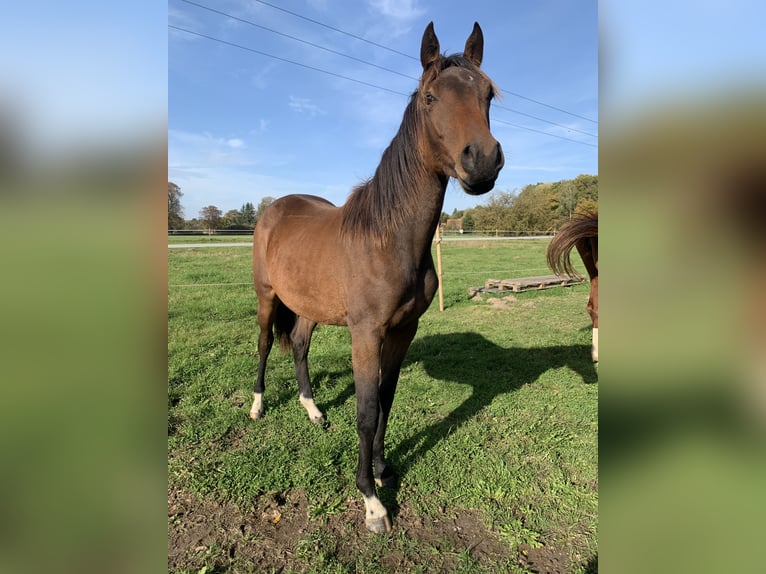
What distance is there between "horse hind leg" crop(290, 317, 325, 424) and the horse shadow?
75 centimetres

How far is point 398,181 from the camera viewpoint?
7.89 feet

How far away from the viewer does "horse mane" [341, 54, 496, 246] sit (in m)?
2.29

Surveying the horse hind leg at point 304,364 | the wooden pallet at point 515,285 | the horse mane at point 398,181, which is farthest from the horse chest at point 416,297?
the wooden pallet at point 515,285

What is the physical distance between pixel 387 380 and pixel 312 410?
44.2 inches

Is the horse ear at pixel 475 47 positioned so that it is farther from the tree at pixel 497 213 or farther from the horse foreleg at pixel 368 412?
the tree at pixel 497 213

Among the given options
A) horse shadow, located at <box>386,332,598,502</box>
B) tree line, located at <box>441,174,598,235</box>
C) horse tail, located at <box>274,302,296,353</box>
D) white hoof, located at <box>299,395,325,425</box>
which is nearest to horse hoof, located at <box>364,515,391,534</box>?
horse shadow, located at <box>386,332,598,502</box>

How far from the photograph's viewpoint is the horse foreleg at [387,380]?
282 centimetres

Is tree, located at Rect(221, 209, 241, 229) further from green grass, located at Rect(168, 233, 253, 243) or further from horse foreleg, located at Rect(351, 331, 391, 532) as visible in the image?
horse foreleg, located at Rect(351, 331, 391, 532)

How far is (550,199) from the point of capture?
3250cm

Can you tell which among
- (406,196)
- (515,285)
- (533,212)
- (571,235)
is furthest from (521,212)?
(406,196)

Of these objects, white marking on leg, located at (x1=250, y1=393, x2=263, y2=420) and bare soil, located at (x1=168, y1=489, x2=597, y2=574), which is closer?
bare soil, located at (x1=168, y1=489, x2=597, y2=574)
